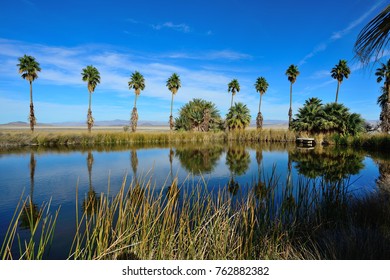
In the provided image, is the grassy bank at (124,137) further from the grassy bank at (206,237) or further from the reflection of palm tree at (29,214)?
the grassy bank at (206,237)

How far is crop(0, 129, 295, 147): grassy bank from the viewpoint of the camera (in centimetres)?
2983

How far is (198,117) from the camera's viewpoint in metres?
47.4

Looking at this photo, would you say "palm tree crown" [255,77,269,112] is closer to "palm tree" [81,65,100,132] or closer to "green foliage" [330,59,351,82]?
"green foliage" [330,59,351,82]

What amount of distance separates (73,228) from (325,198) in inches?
229

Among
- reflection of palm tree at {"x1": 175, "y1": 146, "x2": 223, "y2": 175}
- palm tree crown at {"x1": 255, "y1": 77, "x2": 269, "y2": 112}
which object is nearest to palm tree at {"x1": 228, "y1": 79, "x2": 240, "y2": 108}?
palm tree crown at {"x1": 255, "y1": 77, "x2": 269, "y2": 112}

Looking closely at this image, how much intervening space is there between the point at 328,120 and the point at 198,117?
22257mm

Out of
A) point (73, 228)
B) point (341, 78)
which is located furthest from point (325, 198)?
point (341, 78)

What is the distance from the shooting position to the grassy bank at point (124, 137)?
29.8 meters

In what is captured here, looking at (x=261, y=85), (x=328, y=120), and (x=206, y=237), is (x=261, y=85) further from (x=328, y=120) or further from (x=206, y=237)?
(x=206, y=237)

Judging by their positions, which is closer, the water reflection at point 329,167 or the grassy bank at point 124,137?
the water reflection at point 329,167

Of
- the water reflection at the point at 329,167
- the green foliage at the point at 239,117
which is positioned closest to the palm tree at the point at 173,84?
the green foliage at the point at 239,117

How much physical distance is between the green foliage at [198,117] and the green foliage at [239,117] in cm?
500
